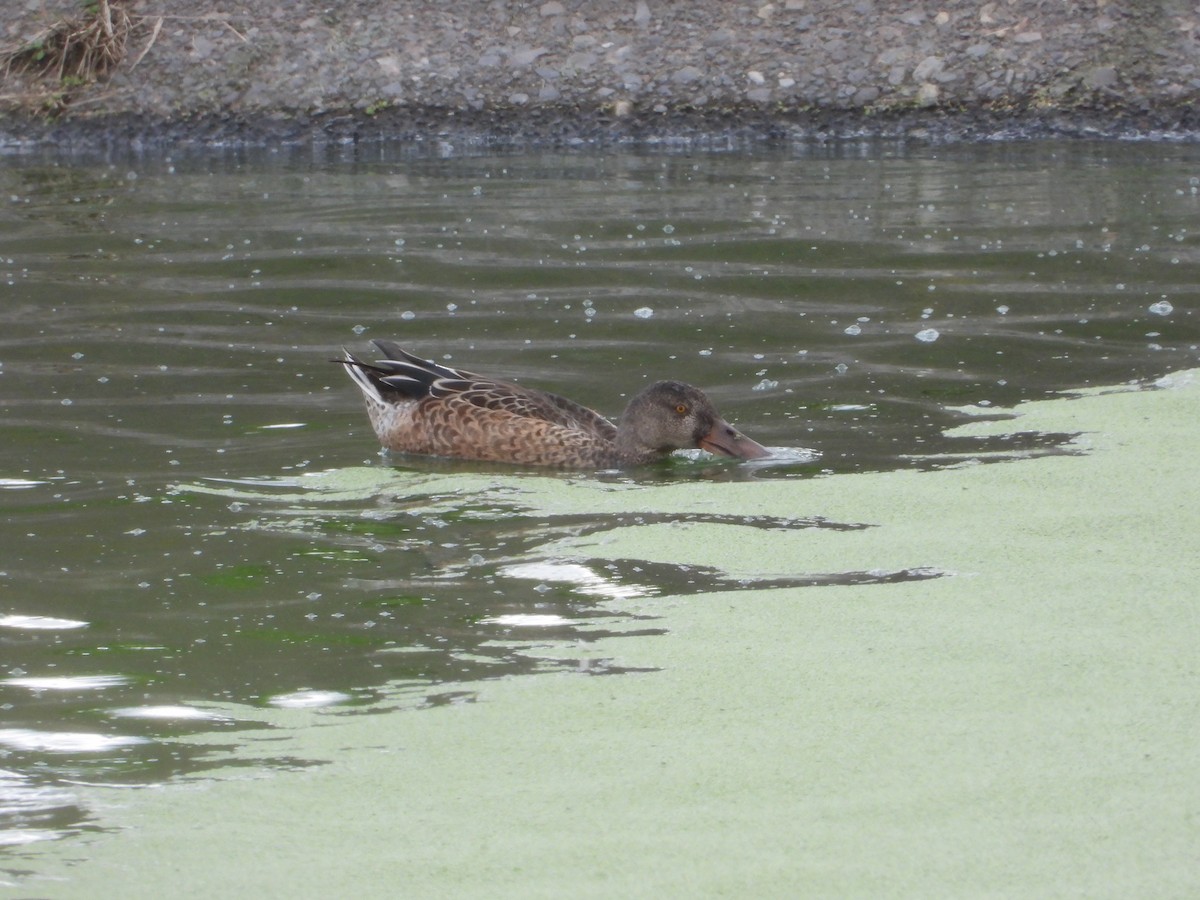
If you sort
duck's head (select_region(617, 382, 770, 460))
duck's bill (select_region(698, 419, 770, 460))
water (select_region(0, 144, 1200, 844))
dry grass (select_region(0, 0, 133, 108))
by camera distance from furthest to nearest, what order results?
dry grass (select_region(0, 0, 133, 108)), duck's head (select_region(617, 382, 770, 460)), duck's bill (select_region(698, 419, 770, 460)), water (select_region(0, 144, 1200, 844))

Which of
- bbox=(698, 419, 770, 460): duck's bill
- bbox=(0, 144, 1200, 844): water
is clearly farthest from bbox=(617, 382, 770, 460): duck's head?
bbox=(0, 144, 1200, 844): water

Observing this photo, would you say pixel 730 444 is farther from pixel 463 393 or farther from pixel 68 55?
pixel 68 55

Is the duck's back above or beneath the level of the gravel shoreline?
beneath

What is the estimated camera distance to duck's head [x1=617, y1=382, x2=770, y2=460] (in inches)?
289

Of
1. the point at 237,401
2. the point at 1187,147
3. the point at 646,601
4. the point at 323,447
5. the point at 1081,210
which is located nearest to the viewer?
the point at 646,601

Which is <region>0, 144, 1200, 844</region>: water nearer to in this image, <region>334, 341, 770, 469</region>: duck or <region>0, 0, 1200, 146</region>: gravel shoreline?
<region>334, 341, 770, 469</region>: duck

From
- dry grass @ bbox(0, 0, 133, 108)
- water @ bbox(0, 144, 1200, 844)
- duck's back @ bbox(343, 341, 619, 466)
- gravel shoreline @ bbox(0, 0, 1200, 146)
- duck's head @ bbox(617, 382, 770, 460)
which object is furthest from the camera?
dry grass @ bbox(0, 0, 133, 108)

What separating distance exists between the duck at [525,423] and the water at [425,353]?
0.14 meters

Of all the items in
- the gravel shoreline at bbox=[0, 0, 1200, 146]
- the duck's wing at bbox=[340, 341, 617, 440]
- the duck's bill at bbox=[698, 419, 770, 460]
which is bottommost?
the duck's bill at bbox=[698, 419, 770, 460]

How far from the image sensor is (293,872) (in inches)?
144

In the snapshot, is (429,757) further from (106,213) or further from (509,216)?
A: (106,213)

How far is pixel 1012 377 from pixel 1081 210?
4.60m

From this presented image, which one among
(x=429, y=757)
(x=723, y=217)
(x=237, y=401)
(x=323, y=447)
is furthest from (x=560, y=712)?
(x=723, y=217)

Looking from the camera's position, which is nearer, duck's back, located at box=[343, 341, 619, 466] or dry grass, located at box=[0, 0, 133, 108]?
duck's back, located at box=[343, 341, 619, 466]
